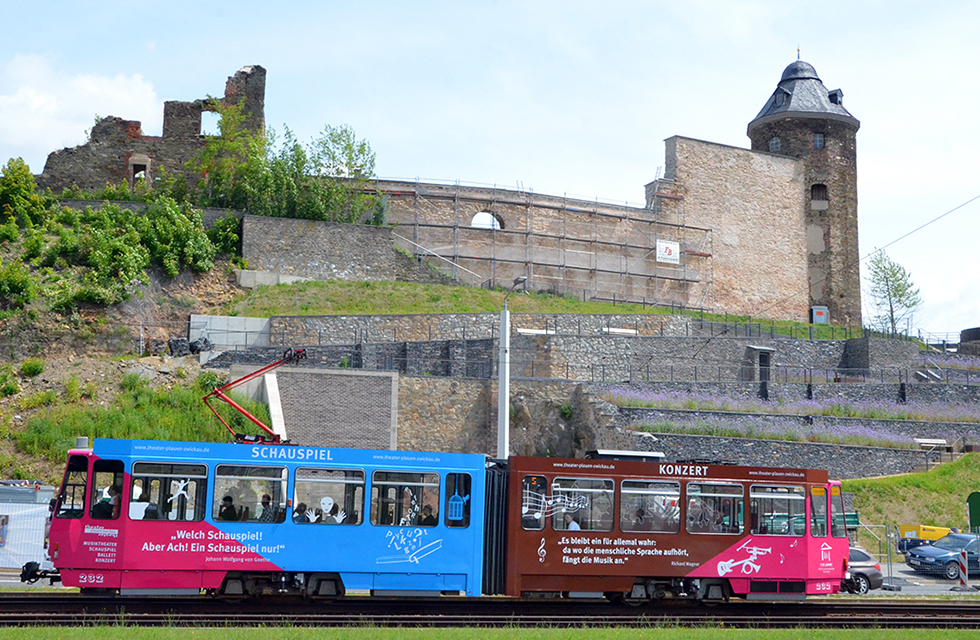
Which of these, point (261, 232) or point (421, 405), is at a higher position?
point (261, 232)

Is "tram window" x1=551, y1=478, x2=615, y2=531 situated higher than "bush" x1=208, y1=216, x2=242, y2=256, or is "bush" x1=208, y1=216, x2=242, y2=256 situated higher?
"bush" x1=208, y1=216, x2=242, y2=256

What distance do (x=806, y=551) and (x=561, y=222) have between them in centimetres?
3658

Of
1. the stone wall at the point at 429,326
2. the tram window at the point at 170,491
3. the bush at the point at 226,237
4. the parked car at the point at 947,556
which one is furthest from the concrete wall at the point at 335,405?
the parked car at the point at 947,556

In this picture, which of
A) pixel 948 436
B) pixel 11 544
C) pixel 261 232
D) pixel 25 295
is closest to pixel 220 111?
pixel 261 232

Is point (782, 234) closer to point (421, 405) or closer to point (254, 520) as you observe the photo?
point (421, 405)

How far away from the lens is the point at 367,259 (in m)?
44.9

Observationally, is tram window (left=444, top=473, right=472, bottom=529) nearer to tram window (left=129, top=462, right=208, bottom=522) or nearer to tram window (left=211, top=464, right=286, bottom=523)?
tram window (left=211, top=464, right=286, bottom=523)

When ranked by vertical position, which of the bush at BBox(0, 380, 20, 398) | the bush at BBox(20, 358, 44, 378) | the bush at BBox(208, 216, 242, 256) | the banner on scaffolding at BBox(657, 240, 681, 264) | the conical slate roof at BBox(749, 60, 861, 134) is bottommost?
the bush at BBox(0, 380, 20, 398)

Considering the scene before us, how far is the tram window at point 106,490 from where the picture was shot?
1622 centimetres

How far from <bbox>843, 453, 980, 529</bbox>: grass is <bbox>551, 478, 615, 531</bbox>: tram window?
53.9ft

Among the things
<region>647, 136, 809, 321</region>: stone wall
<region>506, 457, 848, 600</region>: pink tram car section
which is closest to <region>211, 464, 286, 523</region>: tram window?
<region>506, 457, 848, 600</region>: pink tram car section

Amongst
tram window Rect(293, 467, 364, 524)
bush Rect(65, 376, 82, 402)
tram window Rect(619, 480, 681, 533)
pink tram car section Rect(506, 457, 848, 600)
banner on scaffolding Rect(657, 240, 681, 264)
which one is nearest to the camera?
tram window Rect(293, 467, 364, 524)

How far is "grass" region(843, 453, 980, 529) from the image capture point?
104ft

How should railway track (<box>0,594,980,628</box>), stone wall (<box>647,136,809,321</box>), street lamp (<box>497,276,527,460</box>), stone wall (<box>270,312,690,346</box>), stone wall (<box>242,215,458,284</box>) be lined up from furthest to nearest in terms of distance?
1. stone wall (<box>647,136,809,321</box>)
2. stone wall (<box>242,215,458,284</box>)
3. stone wall (<box>270,312,690,346</box>)
4. street lamp (<box>497,276,527,460</box>)
5. railway track (<box>0,594,980,628</box>)
